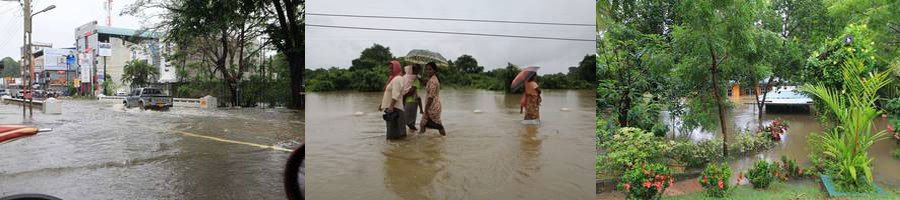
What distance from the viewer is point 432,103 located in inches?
88.0

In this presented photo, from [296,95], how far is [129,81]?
4.82 feet

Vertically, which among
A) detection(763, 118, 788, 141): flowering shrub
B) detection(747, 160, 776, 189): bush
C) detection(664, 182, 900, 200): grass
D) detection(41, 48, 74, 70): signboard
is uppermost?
detection(41, 48, 74, 70): signboard

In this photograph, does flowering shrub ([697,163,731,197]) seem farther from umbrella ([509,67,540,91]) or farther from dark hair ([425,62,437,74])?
dark hair ([425,62,437,74])

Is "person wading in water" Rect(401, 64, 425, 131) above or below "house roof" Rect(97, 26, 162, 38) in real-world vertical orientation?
below

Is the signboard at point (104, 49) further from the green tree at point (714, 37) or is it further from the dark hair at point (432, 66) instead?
the green tree at point (714, 37)

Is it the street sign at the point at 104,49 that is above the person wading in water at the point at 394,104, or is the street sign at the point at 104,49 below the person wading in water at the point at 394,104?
above

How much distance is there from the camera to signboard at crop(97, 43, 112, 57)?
169 inches

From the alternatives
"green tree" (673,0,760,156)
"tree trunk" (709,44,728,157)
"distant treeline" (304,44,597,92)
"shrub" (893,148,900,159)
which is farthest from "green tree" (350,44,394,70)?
"shrub" (893,148,900,159)

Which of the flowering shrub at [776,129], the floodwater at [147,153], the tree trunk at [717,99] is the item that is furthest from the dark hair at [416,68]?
the flowering shrub at [776,129]

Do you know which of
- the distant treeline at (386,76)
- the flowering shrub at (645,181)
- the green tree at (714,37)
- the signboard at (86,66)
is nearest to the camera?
the distant treeline at (386,76)

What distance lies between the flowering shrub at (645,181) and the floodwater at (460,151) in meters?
0.93

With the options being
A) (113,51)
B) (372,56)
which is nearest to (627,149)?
(372,56)

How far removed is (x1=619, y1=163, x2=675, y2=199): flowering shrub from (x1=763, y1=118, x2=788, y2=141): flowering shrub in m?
1.53

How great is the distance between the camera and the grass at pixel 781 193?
12.9ft
